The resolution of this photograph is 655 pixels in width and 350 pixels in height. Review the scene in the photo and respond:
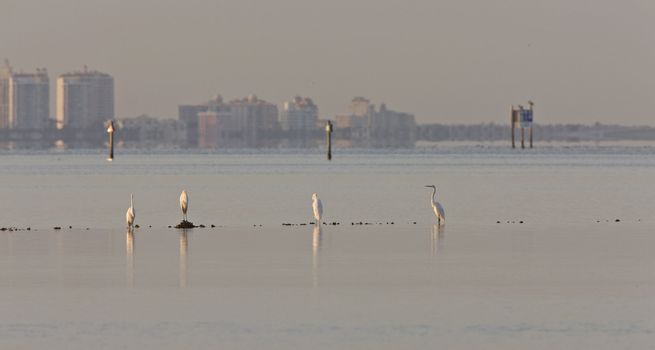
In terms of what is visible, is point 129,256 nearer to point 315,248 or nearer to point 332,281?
point 315,248

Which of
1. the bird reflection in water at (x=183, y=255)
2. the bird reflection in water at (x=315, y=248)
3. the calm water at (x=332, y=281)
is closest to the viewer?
the calm water at (x=332, y=281)

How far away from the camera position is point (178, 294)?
21.8 metres

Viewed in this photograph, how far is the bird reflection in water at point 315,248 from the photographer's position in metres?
23.9

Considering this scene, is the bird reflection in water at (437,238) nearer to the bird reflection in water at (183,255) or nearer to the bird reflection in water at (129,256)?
the bird reflection in water at (183,255)

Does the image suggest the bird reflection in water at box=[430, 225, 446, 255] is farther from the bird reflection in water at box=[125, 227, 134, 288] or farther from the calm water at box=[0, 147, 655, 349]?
the bird reflection in water at box=[125, 227, 134, 288]

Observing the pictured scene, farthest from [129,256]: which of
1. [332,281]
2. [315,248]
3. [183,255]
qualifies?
[332,281]

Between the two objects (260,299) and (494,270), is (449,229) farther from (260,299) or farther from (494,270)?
(260,299)

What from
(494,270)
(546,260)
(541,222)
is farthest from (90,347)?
(541,222)

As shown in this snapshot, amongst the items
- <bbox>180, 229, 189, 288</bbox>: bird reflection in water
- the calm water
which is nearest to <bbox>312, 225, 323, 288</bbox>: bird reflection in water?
the calm water

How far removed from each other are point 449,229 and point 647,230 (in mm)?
4198

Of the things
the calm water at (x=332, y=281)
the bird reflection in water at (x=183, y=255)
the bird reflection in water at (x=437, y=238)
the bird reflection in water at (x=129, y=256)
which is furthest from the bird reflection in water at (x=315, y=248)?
the bird reflection in water at (x=129, y=256)

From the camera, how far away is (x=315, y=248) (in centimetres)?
2975

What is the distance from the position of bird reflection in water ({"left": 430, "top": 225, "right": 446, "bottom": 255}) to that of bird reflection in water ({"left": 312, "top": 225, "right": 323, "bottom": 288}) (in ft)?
6.70

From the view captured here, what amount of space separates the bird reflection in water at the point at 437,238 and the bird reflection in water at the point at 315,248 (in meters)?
2.04
